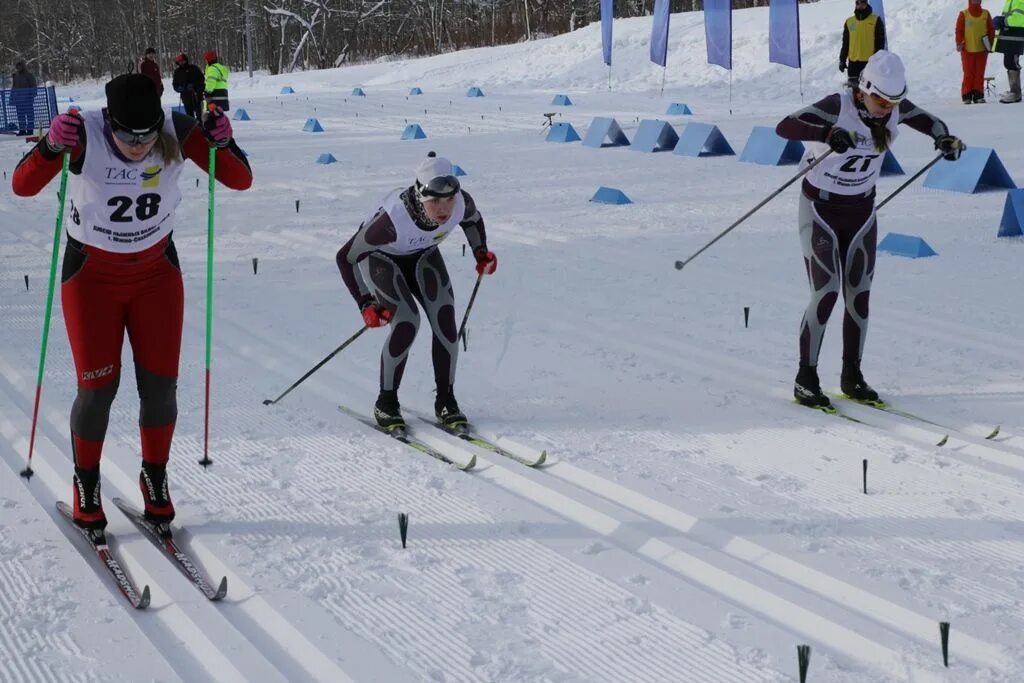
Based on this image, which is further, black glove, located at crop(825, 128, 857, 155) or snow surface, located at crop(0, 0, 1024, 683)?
black glove, located at crop(825, 128, 857, 155)

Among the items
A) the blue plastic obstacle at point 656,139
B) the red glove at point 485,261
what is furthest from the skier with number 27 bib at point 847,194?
the blue plastic obstacle at point 656,139

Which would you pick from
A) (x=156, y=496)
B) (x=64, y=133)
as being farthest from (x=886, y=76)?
(x=156, y=496)

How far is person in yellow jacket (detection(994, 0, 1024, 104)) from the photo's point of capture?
16.2m

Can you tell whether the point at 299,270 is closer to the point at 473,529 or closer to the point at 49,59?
the point at 473,529

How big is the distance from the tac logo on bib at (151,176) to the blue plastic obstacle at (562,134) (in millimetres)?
12699

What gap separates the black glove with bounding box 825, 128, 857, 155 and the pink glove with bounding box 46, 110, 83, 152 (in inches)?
127

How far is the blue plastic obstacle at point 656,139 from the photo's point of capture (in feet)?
48.4

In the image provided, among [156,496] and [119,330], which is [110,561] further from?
[119,330]

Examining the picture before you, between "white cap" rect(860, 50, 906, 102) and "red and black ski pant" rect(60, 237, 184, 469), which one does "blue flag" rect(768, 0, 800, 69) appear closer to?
"white cap" rect(860, 50, 906, 102)

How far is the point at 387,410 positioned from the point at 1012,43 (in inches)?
561

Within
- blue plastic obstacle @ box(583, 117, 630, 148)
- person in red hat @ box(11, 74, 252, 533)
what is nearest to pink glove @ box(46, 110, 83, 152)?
person in red hat @ box(11, 74, 252, 533)

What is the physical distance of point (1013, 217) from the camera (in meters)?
8.88

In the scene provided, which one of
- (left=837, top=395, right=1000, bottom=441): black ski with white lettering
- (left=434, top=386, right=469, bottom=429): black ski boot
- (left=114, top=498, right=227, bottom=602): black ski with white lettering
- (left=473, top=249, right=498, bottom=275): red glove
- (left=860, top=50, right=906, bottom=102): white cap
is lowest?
(left=114, top=498, right=227, bottom=602): black ski with white lettering

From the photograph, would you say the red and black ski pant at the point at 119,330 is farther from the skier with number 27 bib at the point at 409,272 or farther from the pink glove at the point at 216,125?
the skier with number 27 bib at the point at 409,272
